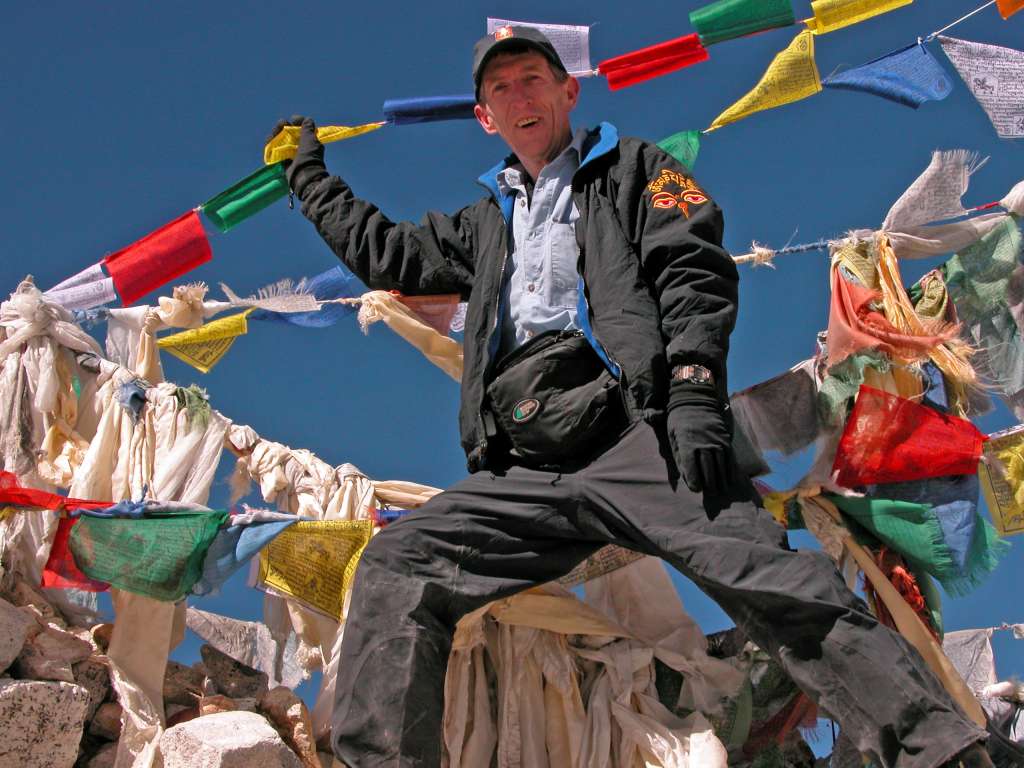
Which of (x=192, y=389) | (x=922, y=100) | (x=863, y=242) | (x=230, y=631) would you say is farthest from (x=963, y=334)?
(x=230, y=631)

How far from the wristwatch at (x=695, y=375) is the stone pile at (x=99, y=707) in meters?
1.81

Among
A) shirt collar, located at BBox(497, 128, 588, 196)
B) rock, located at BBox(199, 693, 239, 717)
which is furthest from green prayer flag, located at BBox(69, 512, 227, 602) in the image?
shirt collar, located at BBox(497, 128, 588, 196)

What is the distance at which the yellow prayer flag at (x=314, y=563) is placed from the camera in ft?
15.2

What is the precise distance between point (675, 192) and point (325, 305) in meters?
2.25

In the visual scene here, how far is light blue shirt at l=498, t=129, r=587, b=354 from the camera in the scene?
383 centimetres

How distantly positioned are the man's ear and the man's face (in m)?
0.06

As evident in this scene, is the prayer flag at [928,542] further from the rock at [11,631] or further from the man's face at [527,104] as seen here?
the rock at [11,631]

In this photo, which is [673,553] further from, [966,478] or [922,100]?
[922,100]

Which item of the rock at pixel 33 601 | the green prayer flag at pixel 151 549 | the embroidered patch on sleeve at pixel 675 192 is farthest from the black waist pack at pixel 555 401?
the rock at pixel 33 601

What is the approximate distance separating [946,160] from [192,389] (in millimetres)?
3192

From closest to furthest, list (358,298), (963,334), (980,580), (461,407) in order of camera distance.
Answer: (461,407) → (980,580) → (963,334) → (358,298)

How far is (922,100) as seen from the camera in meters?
5.12

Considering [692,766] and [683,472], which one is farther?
[692,766]

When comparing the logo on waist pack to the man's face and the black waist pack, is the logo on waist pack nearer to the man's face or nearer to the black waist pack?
the black waist pack
